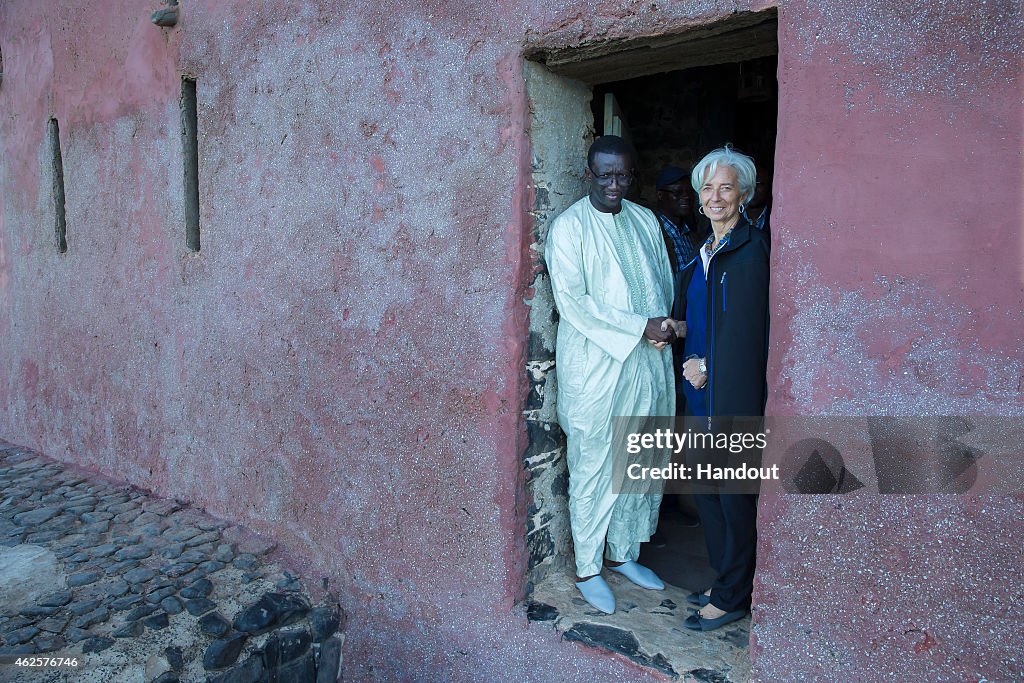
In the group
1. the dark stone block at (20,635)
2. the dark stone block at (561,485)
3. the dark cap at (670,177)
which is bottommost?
the dark stone block at (20,635)

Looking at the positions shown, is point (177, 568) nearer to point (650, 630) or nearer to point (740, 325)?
point (650, 630)

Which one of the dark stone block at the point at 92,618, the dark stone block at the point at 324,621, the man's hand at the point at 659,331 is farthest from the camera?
the dark stone block at the point at 324,621

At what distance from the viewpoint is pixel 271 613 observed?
3.16 m

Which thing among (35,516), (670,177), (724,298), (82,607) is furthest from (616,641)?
(35,516)

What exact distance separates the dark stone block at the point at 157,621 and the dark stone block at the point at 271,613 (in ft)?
0.87

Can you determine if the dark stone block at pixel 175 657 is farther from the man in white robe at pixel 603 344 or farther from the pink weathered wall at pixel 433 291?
the man in white robe at pixel 603 344

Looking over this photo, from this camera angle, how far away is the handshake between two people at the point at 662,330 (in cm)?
259

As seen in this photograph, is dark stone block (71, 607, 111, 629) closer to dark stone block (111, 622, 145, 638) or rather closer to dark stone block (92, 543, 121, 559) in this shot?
dark stone block (111, 622, 145, 638)

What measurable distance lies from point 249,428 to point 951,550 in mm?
2944

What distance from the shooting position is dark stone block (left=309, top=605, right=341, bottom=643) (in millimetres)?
3217

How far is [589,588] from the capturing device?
2701 mm

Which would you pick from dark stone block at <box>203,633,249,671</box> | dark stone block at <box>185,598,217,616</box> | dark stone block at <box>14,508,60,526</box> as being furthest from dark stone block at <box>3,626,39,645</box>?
dark stone block at <box>14,508,60,526</box>


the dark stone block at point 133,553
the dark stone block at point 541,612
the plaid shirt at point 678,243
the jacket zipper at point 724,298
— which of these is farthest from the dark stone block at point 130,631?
the plaid shirt at point 678,243

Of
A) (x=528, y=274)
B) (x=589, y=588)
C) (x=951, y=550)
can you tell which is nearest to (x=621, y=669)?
(x=589, y=588)
